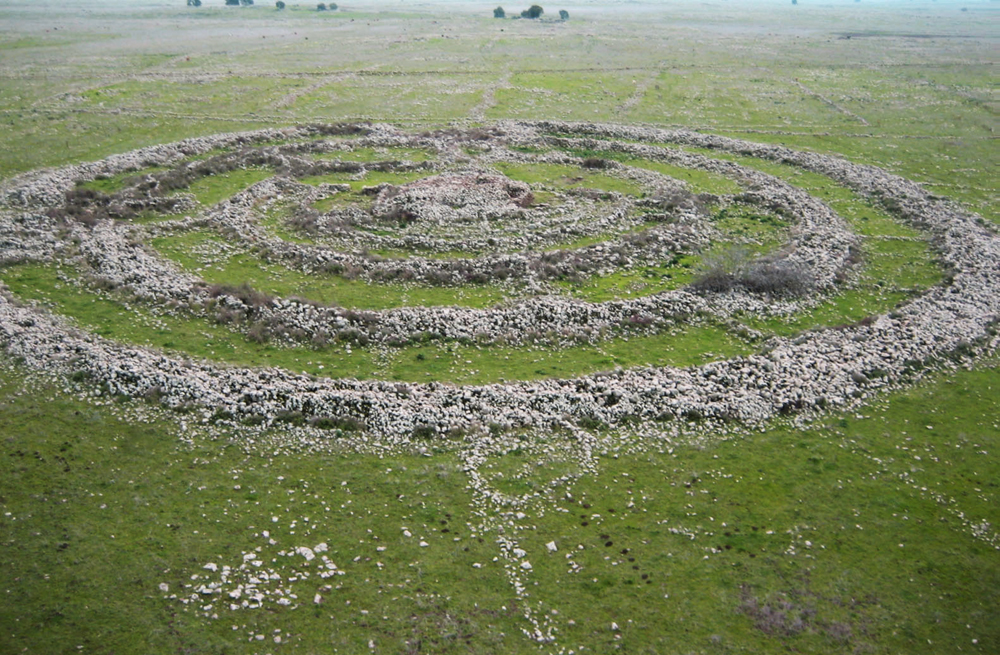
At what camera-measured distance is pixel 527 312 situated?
33.6 m

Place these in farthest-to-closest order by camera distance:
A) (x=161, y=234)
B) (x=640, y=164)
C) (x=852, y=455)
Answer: (x=640, y=164) → (x=161, y=234) → (x=852, y=455)

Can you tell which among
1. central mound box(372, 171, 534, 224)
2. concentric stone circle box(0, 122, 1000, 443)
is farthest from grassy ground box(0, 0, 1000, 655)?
central mound box(372, 171, 534, 224)

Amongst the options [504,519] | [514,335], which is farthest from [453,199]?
[504,519]

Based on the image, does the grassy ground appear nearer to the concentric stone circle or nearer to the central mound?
the concentric stone circle

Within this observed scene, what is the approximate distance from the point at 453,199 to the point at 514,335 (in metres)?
17.7

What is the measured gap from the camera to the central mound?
44.8m

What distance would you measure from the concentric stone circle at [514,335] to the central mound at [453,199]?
6.82 metres

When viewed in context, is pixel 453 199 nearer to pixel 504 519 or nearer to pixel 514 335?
pixel 514 335

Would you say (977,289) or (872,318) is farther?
(977,289)

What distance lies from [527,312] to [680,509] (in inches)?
526

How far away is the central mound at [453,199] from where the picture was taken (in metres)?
44.8

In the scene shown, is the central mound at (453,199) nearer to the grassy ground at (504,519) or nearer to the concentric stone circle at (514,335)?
the concentric stone circle at (514,335)

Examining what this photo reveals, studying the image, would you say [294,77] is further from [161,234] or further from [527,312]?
[527,312]

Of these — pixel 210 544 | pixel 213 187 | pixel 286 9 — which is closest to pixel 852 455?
pixel 210 544
